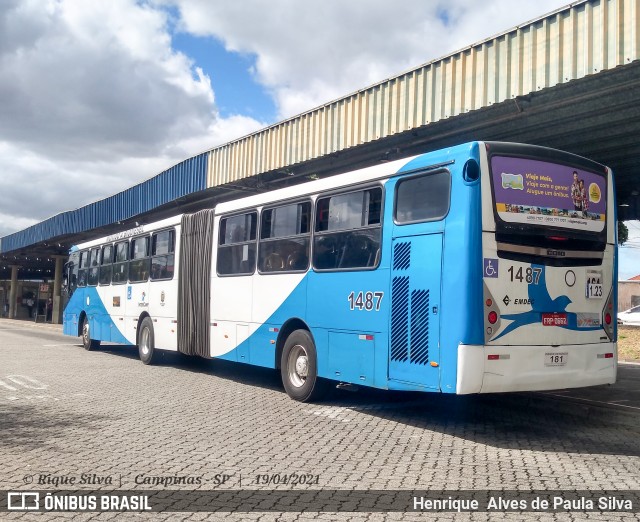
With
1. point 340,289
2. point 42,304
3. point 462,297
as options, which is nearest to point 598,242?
point 462,297

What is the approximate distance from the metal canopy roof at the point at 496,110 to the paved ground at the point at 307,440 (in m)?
4.97

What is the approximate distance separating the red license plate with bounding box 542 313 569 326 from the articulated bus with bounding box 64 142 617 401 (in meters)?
0.02

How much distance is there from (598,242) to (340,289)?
340 centimetres

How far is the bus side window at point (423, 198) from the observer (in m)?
7.71

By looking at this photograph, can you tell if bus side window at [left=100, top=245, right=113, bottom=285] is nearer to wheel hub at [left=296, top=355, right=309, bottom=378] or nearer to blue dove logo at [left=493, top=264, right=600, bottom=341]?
wheel hub at [left=296, top=355, right=309, bottom=378]

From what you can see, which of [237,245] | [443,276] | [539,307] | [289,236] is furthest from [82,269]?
[539,307]

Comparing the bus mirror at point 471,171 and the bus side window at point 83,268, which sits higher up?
the bus mirror at point 471,171

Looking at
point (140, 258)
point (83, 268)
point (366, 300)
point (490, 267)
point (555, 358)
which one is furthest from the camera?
point (83, 268)

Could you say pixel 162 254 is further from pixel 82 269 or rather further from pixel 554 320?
pixel 554 320

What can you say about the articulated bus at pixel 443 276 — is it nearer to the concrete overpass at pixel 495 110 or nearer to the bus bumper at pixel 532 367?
the bus bumper at pixel 532 367

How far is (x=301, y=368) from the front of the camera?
10070mm

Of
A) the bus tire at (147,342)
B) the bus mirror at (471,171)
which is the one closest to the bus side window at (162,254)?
the bus tire at (147,342)

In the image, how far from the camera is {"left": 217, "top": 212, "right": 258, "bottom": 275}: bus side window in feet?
37.6

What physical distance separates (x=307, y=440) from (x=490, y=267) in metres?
2.79
